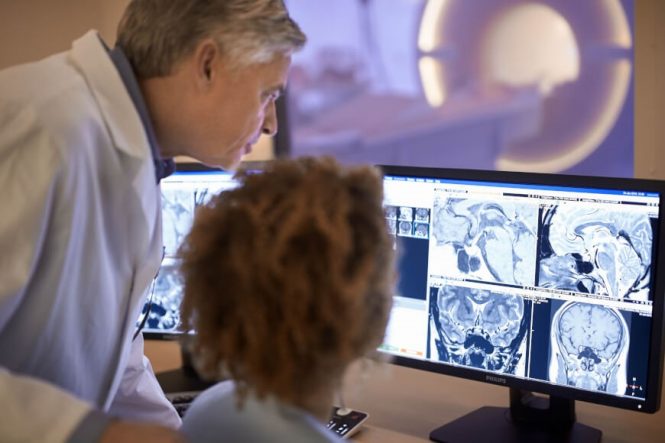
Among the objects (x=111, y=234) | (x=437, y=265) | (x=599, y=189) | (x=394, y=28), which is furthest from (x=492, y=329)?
(x=394, y=28)

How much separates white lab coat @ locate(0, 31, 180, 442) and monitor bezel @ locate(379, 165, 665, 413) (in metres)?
0.53

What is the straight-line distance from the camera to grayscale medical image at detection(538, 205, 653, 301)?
4.41ft

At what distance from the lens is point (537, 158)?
94.6 inches

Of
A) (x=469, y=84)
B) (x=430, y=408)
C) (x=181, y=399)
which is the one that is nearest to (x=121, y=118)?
(x=181, y=399)

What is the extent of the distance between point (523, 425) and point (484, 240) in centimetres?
35

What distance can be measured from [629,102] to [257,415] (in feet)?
5.54

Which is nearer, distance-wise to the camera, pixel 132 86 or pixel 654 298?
pixel 132 86

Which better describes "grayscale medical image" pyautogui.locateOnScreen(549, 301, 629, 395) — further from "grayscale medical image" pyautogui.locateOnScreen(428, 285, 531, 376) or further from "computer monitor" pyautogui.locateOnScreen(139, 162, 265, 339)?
"computer monitor" pyautogui.locateOnScreen(139, 162, 265, 339)

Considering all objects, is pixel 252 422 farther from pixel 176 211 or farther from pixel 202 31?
pixel 176 211

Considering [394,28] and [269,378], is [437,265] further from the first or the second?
[394,28]

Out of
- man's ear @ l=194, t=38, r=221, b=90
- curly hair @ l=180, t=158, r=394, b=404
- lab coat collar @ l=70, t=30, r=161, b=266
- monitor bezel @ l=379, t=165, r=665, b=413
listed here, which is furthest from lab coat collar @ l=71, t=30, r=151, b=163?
monitor bezel @ l=379, t=165, r=665, b=413

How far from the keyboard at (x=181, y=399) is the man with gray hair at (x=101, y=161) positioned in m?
0.37

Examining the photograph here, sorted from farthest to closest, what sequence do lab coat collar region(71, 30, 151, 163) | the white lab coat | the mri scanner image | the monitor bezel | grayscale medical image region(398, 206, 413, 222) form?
1. the mri scanner image
2. grayscale medical image region(398, 206, 413, 222)
3. the monitor bezel
4. lab coat collar region(71, 30, 151, 163)
5. the white lab coat

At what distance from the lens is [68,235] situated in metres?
1.08
